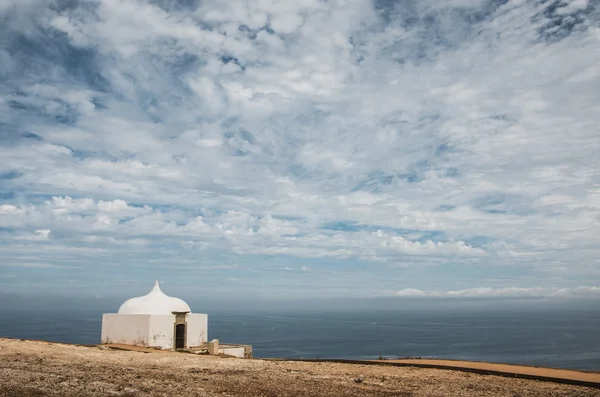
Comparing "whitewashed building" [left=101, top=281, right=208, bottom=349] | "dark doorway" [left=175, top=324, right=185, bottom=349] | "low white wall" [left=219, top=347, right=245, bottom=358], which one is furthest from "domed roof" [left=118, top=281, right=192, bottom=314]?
"low white wall" [left=219, top=347, right=245, bottom=358]

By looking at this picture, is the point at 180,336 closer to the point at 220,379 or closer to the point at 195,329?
the point at 195,329

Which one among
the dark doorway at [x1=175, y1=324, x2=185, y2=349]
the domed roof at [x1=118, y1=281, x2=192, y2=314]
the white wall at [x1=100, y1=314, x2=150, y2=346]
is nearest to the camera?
the white wall at [x1=100, y1=314, x2=150, y2=346]

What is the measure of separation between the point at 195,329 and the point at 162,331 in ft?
10.2

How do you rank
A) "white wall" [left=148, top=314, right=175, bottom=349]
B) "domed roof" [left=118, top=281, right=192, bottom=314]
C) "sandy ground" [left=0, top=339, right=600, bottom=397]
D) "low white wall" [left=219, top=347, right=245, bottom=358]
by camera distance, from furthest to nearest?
"domed roof" [left=118, top=281, right=192, bottom=314]
"low white wall" [left=219, top=347, right=245, bottom=358]
"white wall" [left=148, top=314, right=175, bottom=349]
"sandy ground" [left=0, top=339, right=600, bottom=397]

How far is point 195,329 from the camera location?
35.5 metres

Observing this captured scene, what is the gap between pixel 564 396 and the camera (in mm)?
14133

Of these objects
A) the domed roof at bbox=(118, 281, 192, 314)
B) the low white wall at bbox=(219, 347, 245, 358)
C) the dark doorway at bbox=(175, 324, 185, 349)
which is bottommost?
the low white wall at bbox=(219, 347, 245, 358)

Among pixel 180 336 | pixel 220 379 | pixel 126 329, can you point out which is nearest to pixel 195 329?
pixel 180 336

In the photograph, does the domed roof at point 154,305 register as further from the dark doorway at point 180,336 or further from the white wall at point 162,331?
the dark doorway at point 180,336

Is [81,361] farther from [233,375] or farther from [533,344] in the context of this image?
[533,344]

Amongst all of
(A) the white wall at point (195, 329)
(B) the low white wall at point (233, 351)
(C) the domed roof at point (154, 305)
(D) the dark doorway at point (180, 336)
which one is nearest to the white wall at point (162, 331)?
(D) the dark doorway at point (180, 336)

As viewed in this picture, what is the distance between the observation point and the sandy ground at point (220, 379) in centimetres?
1280

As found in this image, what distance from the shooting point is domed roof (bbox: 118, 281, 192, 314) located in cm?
3441

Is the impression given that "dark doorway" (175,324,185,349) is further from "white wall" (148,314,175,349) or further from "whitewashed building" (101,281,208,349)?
"white wall" (148,314,175,349)
